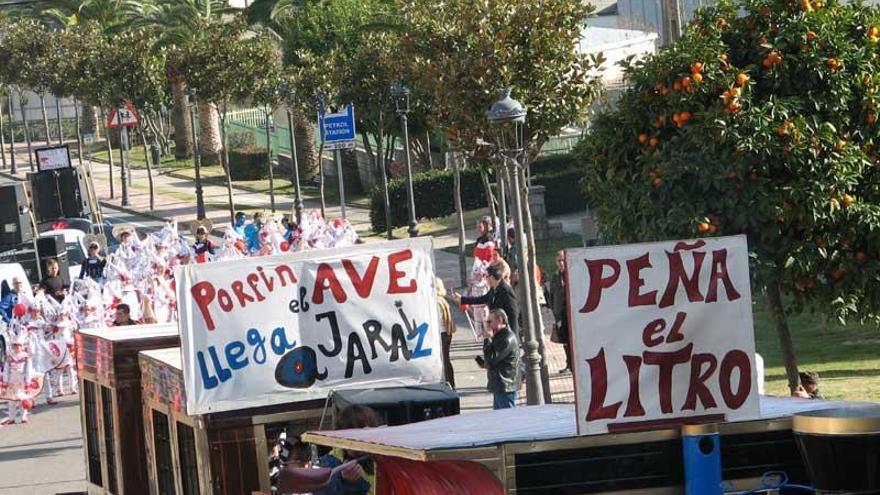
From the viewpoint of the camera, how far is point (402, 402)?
959 cm

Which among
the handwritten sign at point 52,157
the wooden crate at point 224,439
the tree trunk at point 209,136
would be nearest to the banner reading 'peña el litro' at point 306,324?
the wooden crate at point 224,439

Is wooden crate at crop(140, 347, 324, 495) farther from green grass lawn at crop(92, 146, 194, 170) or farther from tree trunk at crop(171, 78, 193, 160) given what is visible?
green grass lawn at crop(92, 146, 194, 170)

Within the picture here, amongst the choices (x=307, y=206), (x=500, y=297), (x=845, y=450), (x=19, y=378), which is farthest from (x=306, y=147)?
(x=845, y=450)

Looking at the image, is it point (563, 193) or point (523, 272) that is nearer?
point (523, 272)

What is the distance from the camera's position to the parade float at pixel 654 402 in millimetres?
6805

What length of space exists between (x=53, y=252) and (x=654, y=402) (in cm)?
2773

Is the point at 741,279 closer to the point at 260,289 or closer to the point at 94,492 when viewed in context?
the point at 260,289

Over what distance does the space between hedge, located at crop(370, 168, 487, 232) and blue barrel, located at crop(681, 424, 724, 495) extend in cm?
3679

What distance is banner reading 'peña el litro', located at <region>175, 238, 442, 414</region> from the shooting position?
10297mm

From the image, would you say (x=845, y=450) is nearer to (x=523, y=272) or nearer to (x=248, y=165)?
(x=523, y=272)

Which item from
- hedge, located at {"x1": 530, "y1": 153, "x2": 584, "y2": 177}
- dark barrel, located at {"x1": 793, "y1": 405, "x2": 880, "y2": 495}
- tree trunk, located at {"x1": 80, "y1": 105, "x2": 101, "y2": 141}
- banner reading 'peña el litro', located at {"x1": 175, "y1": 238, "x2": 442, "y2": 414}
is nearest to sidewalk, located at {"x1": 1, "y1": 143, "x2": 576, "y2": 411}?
tree trunk, located at {"x1": 80, "y1": 105, "x2": 101, "y2": 141}

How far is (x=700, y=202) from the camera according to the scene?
12.5 m

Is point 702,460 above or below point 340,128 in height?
below

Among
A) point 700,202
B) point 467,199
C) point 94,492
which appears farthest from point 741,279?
point 467,199
